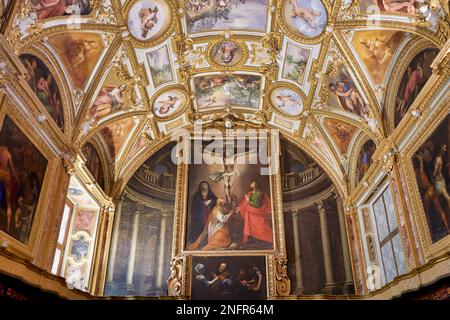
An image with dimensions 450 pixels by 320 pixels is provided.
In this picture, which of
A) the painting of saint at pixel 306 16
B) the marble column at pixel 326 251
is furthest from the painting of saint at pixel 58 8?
the marble column at pixel 326 251

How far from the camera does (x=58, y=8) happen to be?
30.5 feet

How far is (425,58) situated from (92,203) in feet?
41.1

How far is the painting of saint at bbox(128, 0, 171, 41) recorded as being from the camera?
11.2 meters

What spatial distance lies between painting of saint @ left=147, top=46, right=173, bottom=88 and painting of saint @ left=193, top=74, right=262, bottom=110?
136 centimetres

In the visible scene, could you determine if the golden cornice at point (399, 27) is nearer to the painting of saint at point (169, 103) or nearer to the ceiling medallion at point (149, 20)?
the ceiling medallion at point (149, 20)

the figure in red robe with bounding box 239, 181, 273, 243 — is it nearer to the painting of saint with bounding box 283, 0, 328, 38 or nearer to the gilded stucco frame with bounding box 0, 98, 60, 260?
the painting of saint with bounding box 283, 0, 328, 38

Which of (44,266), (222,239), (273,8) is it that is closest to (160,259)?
(222,239)

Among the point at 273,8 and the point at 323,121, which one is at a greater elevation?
the point at 273,8

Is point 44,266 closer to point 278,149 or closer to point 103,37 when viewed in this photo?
point 103,37

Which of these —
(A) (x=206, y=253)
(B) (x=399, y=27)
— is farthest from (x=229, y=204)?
(B) (x=399, y=27)

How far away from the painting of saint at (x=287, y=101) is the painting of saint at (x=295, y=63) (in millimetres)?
833

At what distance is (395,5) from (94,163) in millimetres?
11429

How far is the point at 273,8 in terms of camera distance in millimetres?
11703

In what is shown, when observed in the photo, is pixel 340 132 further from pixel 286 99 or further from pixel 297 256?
pixel 297 256
